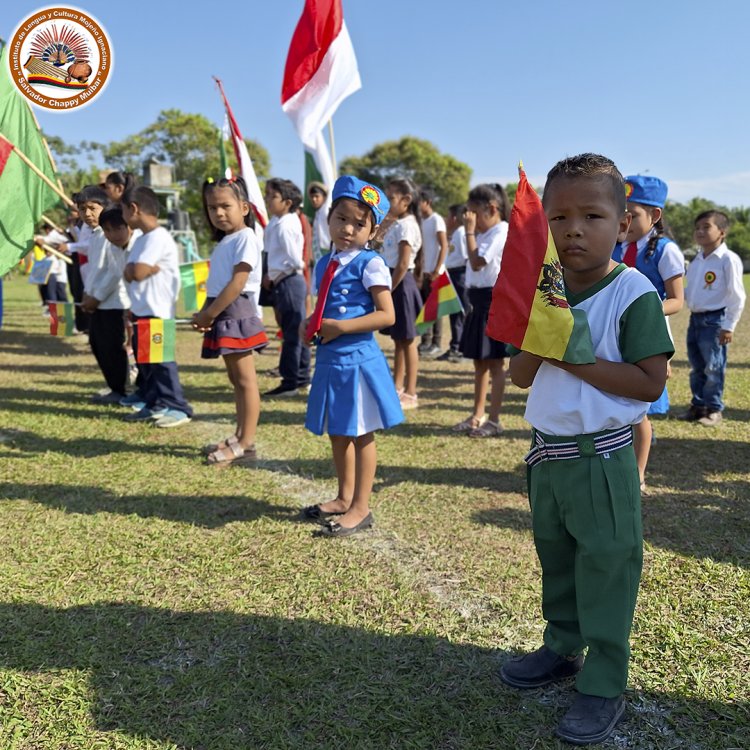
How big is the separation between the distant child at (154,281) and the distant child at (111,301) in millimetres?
339

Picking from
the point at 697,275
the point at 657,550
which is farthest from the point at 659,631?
the point at 697,275

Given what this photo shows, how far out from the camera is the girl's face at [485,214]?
16.1ft

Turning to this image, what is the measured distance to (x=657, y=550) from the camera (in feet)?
10.1

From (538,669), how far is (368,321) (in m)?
1.60

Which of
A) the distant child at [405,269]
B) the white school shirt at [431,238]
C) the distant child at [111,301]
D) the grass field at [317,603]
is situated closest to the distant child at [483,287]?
the grass field at [317,603]

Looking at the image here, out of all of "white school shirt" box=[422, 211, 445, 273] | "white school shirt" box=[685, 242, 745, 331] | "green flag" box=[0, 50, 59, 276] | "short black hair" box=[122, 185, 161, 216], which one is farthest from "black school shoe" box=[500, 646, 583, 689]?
"white school shirt" box=[422, 211, 445, 273]

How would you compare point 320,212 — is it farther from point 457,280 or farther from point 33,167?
point 33,167

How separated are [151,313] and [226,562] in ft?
9.23

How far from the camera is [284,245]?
6.47 metres

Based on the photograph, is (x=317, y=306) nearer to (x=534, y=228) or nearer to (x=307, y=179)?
(x=534, y=228)

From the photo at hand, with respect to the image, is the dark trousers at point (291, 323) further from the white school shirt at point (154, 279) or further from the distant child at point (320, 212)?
the distant child at point (320, 212)

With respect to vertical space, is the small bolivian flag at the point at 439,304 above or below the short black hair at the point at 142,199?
below

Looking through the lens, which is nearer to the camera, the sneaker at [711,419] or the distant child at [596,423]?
the distant child at [596,423]

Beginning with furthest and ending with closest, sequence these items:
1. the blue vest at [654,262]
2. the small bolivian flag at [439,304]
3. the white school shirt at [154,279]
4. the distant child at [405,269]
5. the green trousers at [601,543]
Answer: the small bolivian flag at [439,304], the distant child at [405,269], the white school shirt at [154,279], the blue vest at [654,262], the green trousers at [601,543]
